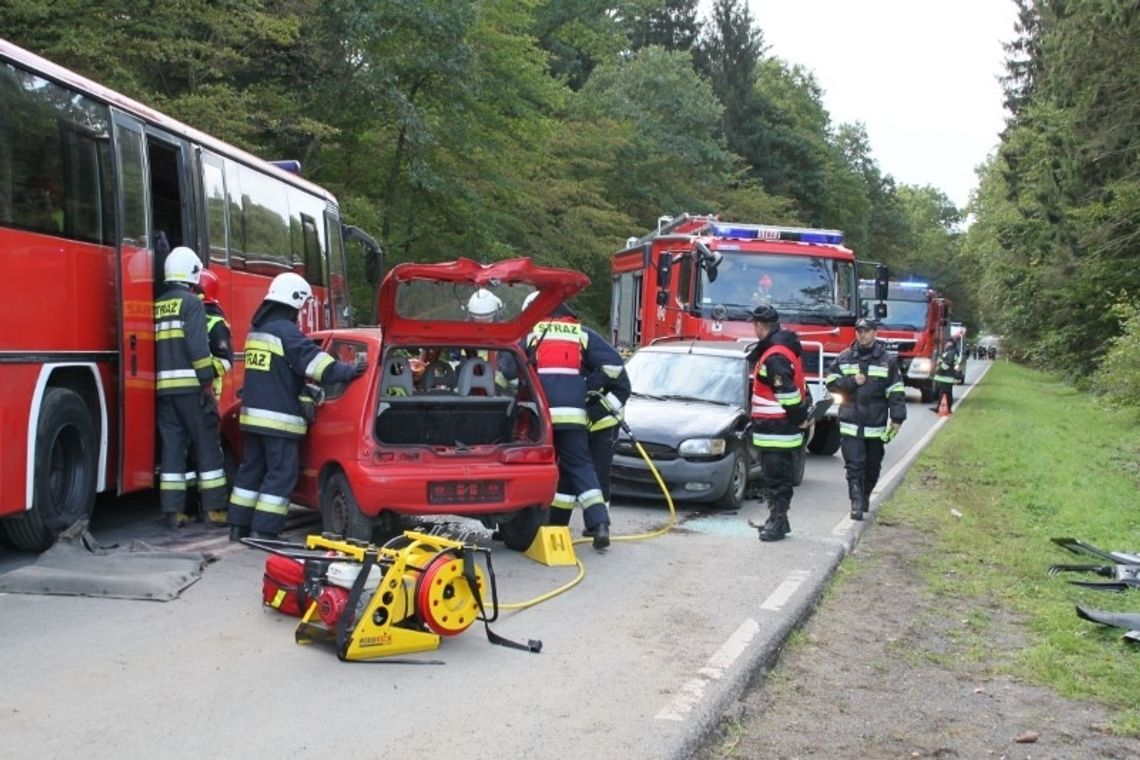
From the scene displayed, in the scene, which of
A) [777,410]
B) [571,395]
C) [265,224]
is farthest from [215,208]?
[777,410]

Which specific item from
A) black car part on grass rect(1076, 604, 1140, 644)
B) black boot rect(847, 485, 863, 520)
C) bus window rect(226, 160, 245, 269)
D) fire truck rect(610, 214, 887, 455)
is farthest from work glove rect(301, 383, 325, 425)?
fire truck rect(610, 214, 887, 455)

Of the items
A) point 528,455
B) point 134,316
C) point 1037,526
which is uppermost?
point 134,316

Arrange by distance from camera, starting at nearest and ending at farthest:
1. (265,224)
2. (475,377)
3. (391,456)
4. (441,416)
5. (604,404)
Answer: (391,456) → (441,416) → (475,377) → (604,404) → (265,224)

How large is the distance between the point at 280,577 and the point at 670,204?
3577 centimetres

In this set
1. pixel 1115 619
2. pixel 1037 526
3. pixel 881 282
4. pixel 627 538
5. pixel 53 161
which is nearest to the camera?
pixel 1115 619

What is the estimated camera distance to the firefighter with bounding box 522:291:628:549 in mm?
8656

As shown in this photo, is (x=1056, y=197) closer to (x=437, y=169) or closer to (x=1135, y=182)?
(x=1135, y=182)

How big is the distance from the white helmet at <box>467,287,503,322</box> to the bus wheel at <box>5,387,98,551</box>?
9.04 ft

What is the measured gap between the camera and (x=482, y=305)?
27.5 ft

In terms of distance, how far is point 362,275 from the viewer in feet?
80.4

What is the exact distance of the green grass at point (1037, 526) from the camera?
20.9 ft

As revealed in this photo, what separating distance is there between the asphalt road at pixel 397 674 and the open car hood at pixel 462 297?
1646 millimetres

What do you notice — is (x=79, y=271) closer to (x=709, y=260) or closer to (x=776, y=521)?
(x=776, y=521)

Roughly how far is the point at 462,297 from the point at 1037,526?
619cm
